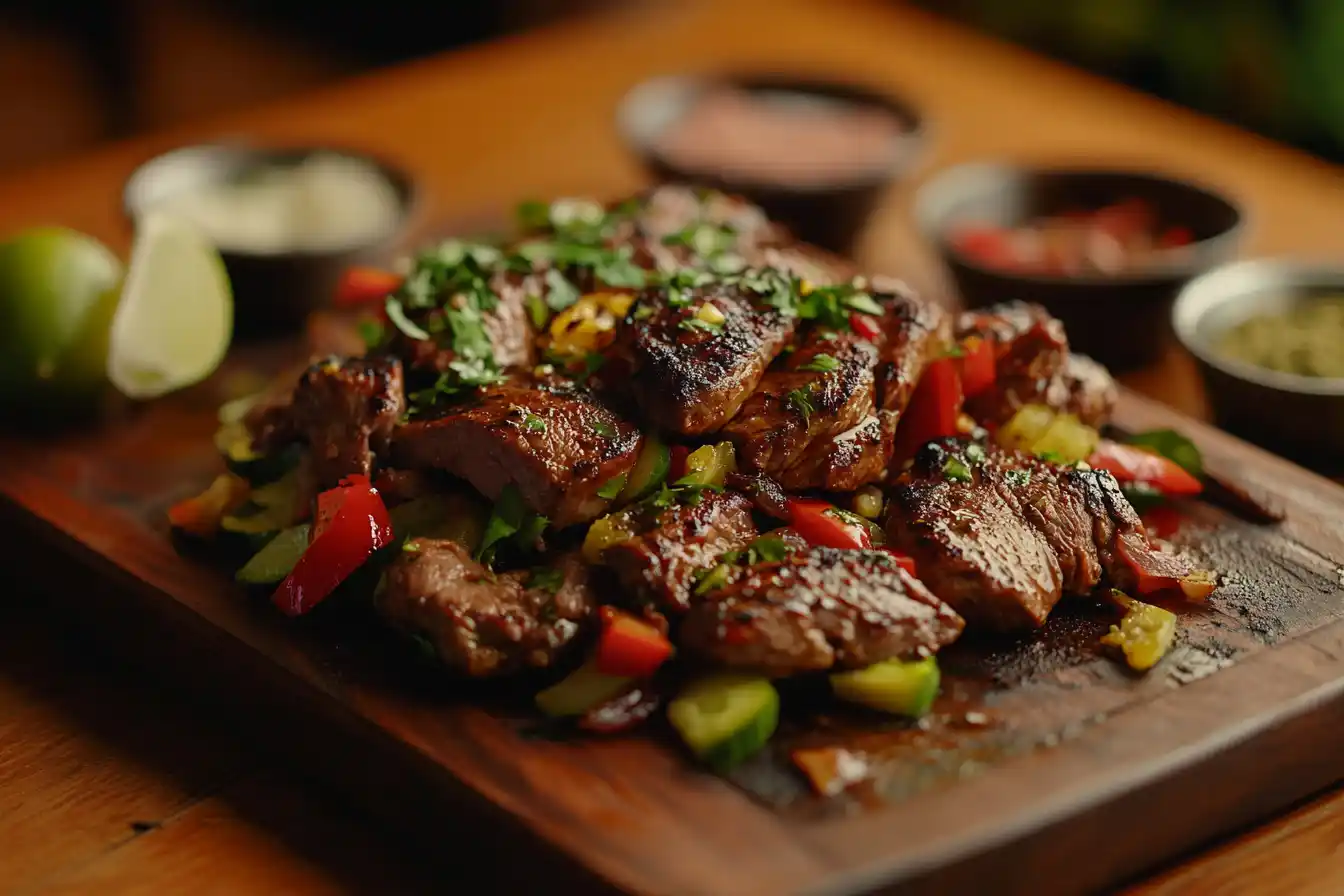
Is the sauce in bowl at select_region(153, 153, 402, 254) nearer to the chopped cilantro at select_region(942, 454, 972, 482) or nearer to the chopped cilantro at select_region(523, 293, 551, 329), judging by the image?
the chopped cilantro at select_region(523, 293, 551, 329)

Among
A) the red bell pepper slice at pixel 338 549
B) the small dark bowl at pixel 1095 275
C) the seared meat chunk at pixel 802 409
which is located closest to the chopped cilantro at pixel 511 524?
the red bell pepper slice at pixel 338 549

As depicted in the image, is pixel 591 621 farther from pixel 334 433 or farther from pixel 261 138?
pixel 261 138

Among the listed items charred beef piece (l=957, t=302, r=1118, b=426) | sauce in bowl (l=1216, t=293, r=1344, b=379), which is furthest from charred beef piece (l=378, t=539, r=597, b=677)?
sauce in bowl (l=1216, t=293, r=1344, b=379)

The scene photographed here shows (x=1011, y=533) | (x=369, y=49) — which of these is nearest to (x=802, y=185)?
(x=1011, y=533)

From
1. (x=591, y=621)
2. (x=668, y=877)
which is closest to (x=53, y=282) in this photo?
(x=591, y=621)

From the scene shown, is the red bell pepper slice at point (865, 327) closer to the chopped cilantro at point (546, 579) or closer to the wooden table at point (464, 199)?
the chopped cilantro at point (546, 579)

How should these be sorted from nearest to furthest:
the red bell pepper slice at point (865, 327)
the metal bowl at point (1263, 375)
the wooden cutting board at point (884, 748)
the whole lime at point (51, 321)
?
the wooden cutting board at point (884, 748)
the red bell pepper slice at point (865, 327)
the metal bowl at point (1263, 375)
the whole lime at point (51, 321)

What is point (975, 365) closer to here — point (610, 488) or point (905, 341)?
point (905, 341)
